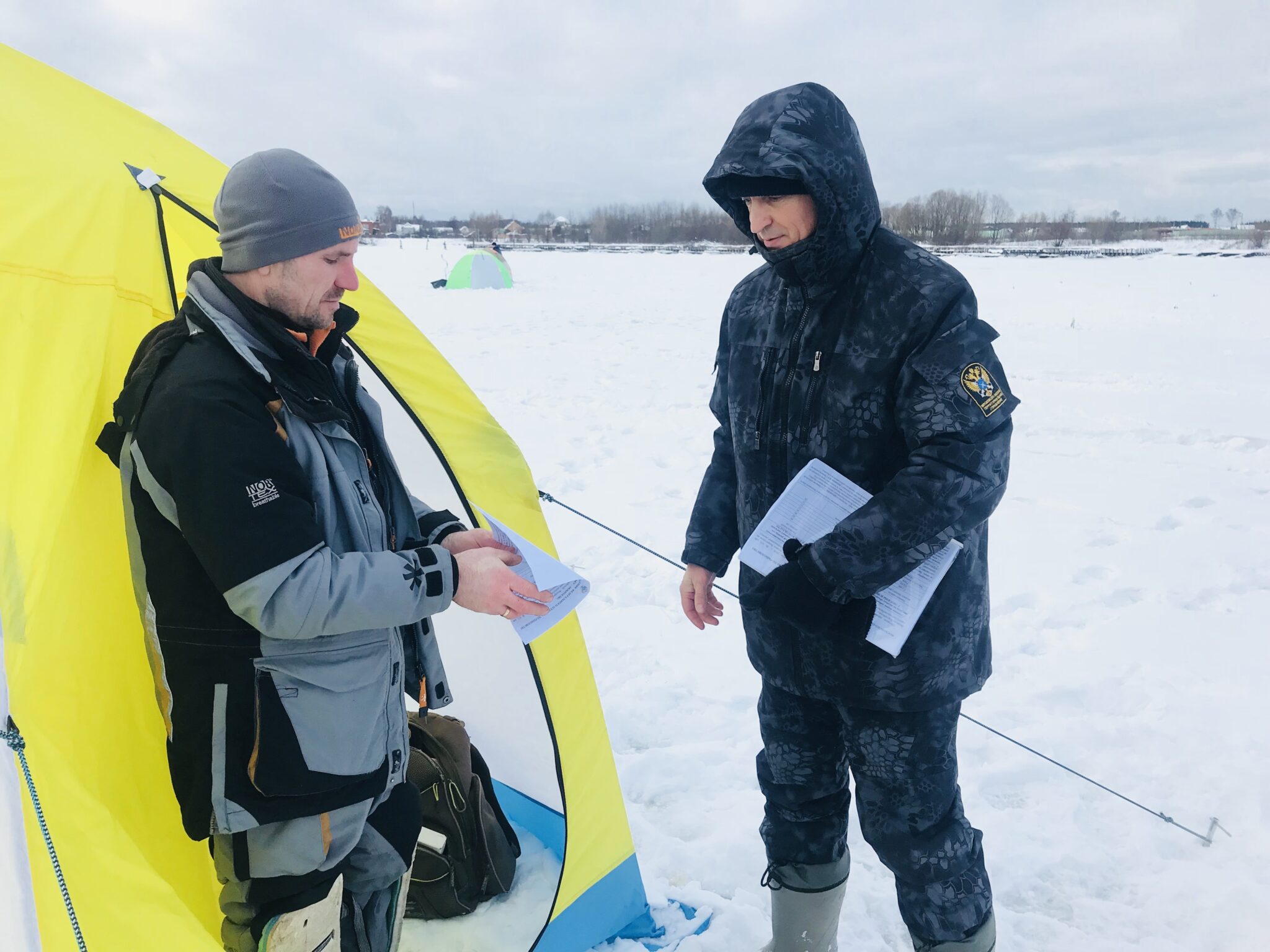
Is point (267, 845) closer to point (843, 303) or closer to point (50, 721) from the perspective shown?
point (50, 721)

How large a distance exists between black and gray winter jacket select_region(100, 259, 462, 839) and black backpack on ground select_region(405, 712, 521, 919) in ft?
3.85

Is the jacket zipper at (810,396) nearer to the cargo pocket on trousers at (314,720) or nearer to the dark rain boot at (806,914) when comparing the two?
the cargo pocket on trousers at (314,720)

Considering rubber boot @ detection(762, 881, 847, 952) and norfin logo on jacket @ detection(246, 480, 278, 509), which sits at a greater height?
norfin logo on jacket @ detection(246, 480, 278, 509)

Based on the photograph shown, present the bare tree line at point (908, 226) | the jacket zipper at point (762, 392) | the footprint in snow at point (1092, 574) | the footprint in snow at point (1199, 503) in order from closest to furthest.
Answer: the jacket zipper at point (762, 392)
the footprint in snow at point (1092, 574)
the footprint in snow at point (1199, 503)
the bare tree line at point (908, 226)

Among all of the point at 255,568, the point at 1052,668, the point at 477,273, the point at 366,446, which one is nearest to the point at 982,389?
the point at 366,446

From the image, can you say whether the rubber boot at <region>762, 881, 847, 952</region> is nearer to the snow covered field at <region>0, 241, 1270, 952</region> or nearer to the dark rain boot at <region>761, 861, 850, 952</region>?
the dark rain boot at <region>761, 861, 850, 952</region>

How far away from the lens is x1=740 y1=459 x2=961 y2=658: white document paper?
1.55 m

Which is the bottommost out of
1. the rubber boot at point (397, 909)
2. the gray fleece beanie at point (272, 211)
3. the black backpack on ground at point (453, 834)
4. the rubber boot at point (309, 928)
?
the black backpack on ground at point (453, 834)

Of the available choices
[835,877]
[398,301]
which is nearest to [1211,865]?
[835,877]

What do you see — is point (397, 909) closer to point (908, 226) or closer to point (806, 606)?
point (806, 606)

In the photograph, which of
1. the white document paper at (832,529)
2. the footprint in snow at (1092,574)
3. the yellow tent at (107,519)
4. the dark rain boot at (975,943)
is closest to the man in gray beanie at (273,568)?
the yellow tent at (107,519)

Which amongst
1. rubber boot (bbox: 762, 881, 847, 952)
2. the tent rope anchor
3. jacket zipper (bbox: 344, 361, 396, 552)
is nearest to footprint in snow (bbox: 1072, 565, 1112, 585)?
rubber boot (bbox: 762, 881, 847, 952)

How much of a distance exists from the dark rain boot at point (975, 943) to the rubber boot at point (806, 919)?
11.3 inches

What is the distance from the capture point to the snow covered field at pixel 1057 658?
7.54ft
